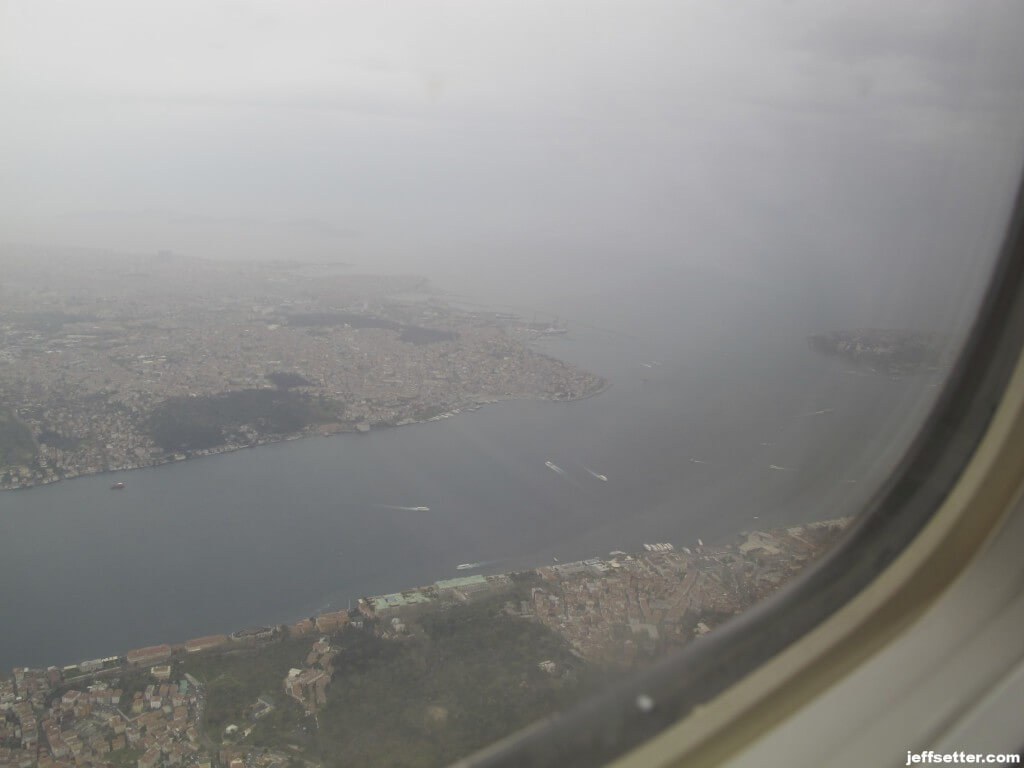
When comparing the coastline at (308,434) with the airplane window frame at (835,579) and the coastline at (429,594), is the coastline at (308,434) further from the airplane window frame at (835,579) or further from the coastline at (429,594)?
the airplane window frame at (835,579)

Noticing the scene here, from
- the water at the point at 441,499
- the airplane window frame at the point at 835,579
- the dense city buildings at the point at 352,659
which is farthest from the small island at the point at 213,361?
the airplane window frame at the point at 835,579

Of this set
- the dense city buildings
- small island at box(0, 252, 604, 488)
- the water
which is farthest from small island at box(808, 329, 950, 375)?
small island at box(0, 252, 604, 488)

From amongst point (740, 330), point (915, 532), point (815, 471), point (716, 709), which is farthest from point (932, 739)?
point (740, 330)

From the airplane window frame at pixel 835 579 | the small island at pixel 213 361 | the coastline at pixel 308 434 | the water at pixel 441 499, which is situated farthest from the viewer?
the small island at pixel 213 361

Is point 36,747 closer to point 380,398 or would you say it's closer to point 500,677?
point 500,677

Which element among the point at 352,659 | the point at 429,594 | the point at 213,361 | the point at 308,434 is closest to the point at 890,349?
the point at 429,594

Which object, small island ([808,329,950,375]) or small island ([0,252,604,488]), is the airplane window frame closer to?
small island ([808,329,950,375])

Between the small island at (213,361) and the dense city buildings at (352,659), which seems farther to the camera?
the small island at (213,361)
